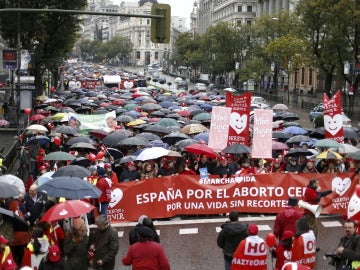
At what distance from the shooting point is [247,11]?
425 ft

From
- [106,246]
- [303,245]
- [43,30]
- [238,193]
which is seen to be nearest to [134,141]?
[238,193]

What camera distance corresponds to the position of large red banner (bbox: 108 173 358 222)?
50.2ft

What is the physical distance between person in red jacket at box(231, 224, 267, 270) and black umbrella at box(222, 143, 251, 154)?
8632 mm

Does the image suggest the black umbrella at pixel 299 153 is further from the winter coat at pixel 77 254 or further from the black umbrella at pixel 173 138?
the winter coat at pixel 77 254

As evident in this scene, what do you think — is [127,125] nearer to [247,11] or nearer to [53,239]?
[53,239]

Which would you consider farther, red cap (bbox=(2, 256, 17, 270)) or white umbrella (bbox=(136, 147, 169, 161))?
white umbrella (bbox=(136, 147, 169, 161))

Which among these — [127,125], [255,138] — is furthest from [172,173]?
[127,125]

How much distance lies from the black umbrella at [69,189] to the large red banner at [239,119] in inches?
300

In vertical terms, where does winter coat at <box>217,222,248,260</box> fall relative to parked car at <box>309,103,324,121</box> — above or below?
above

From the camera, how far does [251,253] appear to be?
8.87 metres

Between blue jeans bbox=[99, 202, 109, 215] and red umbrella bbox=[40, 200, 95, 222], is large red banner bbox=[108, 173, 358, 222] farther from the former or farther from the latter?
red umbrella bbox=[40, 200, 95, 222]

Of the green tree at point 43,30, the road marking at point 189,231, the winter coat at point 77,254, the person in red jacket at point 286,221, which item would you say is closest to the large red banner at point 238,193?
the road marking at point 189,231

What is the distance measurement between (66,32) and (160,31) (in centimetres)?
3128

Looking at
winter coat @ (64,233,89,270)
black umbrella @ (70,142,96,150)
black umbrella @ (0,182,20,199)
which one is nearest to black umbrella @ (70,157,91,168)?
black umbrella @ (70,142,96,150)
